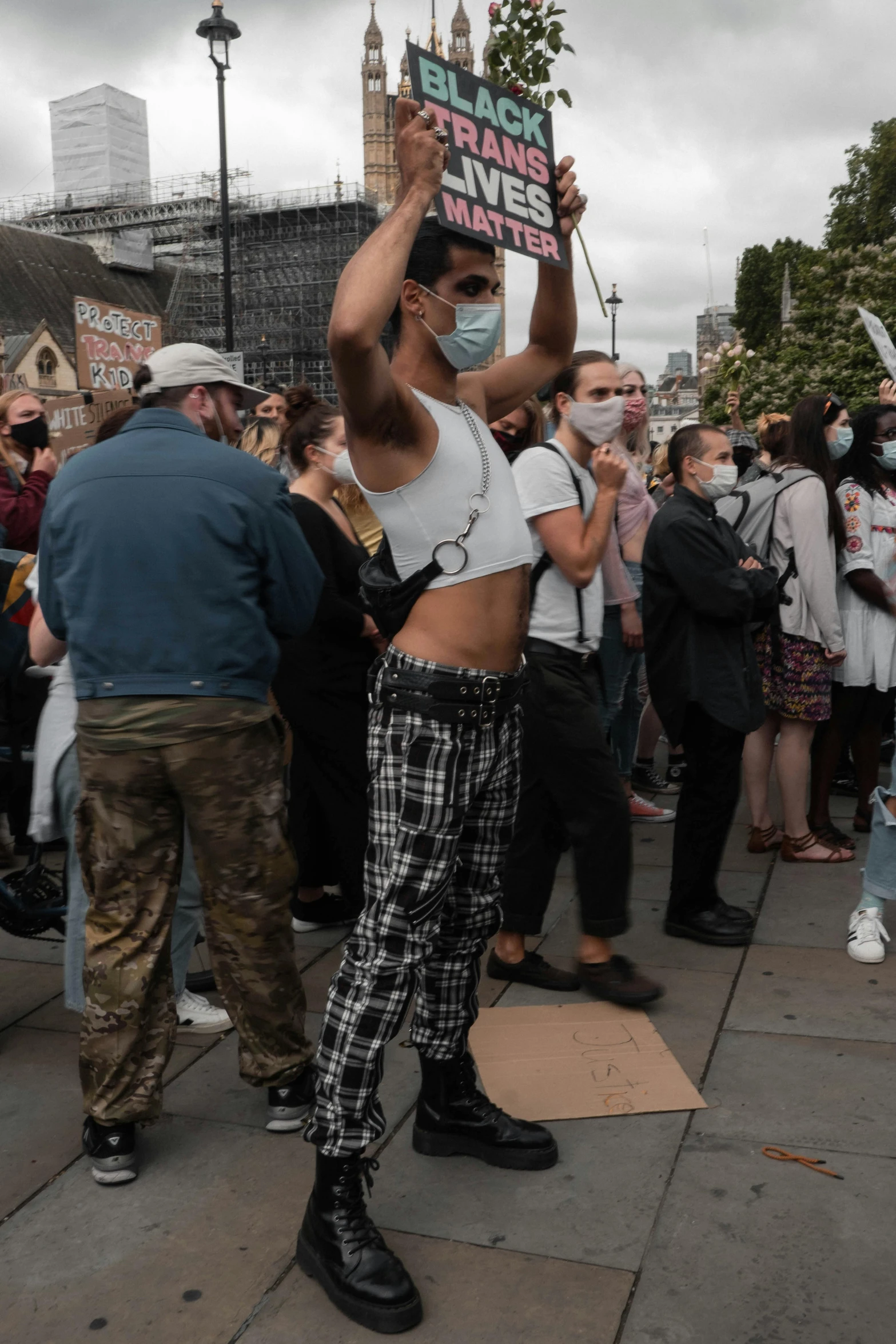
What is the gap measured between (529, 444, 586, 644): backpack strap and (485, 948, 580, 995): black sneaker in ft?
3.59

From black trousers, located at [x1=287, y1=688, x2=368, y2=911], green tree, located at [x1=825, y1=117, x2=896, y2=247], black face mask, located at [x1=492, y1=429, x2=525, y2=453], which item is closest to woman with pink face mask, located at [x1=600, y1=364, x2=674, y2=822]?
black face mask, located at [x1=492, y1=429, x2=525, y2=453]

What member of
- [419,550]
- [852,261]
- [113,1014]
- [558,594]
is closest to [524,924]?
[558,594]

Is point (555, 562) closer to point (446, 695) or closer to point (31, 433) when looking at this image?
point (446, 695)

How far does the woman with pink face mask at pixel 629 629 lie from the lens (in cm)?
568

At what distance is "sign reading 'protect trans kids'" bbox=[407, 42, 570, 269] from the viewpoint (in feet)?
8.23

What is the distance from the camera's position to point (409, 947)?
2.59 m

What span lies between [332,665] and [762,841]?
2.41 metres

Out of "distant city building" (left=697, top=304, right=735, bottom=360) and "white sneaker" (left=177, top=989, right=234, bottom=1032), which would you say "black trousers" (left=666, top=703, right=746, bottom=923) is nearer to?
"white sneaker" (left=177, top=989, right=234, bottom=1032)

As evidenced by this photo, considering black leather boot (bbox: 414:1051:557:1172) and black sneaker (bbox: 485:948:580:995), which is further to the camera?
black sneaker (bbox: 485:948:580:995)

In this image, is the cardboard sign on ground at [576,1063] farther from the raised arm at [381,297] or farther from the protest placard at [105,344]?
the protest placard at [105,344]

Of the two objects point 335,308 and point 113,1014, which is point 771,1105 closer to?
point 113,1014

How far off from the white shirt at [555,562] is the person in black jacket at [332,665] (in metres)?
0.79

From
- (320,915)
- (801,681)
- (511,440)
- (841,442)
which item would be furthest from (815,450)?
(320,915)

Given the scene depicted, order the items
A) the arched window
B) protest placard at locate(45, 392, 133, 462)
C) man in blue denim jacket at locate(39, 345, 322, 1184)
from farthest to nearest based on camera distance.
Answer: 1. the arched window
2. protest placard at locate(45, 392, 133, 462)
3. man in blue denim jacket at locate(39, 345, 322, 1184)
